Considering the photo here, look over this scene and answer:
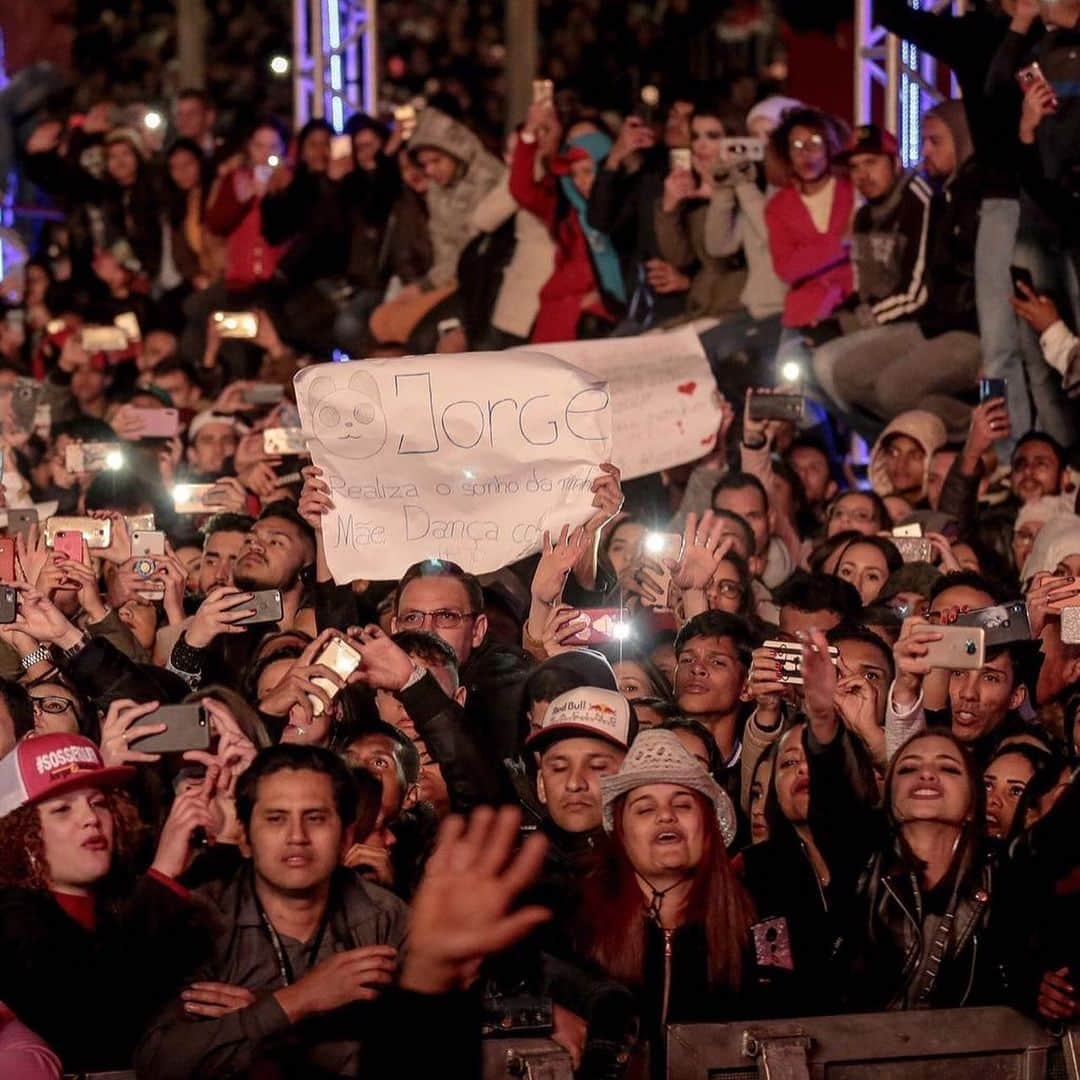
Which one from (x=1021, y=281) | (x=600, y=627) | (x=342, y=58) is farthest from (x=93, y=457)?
(x=342, y=58)

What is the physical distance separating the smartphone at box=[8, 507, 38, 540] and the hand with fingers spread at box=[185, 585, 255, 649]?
1312 mm

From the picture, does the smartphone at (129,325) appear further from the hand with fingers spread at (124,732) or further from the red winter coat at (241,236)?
the hand with fingers spread at (124,732)

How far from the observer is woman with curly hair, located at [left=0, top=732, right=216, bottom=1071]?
4.97m

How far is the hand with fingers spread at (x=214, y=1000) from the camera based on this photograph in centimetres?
491

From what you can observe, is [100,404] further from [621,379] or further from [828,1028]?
[828,1028]

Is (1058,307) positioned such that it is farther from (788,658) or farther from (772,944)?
(772,944)

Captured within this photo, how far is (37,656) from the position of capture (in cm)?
762

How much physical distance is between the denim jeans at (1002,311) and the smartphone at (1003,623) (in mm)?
3819

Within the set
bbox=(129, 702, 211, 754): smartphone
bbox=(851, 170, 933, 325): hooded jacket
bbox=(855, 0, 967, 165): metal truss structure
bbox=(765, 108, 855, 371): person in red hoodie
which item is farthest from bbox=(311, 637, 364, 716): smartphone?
bbox=(855, 0, 967, 165): metal truss structure

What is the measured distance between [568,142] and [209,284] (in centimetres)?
281

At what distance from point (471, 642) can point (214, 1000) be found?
97.9 inches

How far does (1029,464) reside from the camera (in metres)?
9.34

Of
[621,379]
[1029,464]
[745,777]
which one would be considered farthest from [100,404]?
[745,777]

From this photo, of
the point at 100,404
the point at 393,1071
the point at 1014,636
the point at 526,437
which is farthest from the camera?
the point at 100,404
